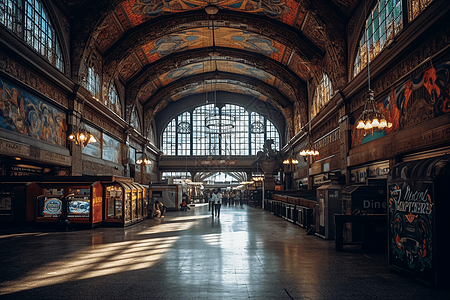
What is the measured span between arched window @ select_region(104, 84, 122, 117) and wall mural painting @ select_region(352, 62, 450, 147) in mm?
17737

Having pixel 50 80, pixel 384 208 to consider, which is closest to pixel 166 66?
pixel 50 80

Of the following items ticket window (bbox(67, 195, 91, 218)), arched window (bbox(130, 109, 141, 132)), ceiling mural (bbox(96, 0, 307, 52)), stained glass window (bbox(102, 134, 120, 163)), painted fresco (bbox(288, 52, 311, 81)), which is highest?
ceiling mural (bbox(96, 0, 307, 52))

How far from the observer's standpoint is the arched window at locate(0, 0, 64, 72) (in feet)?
42.8

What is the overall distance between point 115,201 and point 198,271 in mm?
9939

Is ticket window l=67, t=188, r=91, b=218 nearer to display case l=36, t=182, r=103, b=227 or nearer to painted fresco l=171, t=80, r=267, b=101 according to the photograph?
display case l=36, t=182, r=103, b=227

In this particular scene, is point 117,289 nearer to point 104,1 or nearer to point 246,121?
point 104,1

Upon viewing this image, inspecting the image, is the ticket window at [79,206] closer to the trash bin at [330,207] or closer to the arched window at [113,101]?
the trash bin at [330,207]

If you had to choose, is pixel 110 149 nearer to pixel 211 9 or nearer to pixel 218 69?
pixel 211 9

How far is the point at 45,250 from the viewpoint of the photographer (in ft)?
29.6

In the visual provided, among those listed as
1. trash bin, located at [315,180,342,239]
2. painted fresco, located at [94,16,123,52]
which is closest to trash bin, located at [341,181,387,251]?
trash bin, located at [315,180,342,239]

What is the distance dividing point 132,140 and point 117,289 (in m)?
26.3

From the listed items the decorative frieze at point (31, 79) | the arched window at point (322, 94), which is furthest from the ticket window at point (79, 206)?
the arched window at point (322, 94)

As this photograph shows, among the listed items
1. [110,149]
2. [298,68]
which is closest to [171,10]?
[110,149]

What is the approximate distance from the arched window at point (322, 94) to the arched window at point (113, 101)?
1419 cm
